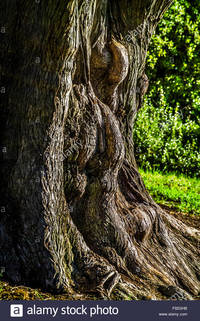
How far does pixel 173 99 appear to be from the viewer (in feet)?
37.1

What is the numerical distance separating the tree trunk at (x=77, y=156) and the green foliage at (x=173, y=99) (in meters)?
5.16

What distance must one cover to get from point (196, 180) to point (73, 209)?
20.9 feet

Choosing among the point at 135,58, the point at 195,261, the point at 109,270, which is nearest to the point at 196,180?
the point at 195,261

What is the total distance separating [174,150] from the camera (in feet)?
36.6

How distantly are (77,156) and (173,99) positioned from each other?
6.94 meters

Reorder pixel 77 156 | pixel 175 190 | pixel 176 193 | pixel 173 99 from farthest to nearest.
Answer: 1. pixel 173 99
2. pixel 175 190
3. pixel 176 193
4. pixel 77 156

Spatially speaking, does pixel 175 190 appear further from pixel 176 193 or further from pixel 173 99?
pixel 173 99

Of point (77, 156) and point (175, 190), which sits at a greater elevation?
point (77, 156)

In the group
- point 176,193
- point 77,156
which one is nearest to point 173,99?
point 176,193

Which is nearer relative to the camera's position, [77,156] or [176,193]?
[77,156]

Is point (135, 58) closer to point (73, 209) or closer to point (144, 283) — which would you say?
point (73, 209)

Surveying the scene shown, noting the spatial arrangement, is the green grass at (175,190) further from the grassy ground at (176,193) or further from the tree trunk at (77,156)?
the tree trunk at (77,156)

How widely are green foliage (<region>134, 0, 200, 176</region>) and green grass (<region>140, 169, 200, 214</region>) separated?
484 mm

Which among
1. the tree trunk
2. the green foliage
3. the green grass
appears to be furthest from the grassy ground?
the tree trunk
